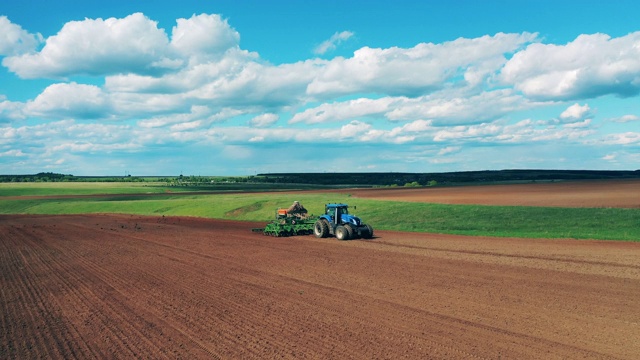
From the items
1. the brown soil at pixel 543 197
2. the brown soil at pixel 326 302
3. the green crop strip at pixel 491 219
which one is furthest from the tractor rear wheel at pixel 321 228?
the brown soil at pixel 543 197

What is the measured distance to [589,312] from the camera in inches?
560

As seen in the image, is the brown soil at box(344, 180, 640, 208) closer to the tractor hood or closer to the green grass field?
the green grass field

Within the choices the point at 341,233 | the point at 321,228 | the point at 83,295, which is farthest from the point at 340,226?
the point at 83,295

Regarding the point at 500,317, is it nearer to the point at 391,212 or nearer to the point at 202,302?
the point at 202,302

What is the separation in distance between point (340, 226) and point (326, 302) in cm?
1653

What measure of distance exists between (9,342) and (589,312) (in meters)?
16.0

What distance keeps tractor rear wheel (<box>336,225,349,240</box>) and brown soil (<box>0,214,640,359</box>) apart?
11.6 feet

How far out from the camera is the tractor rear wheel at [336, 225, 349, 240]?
3178cm

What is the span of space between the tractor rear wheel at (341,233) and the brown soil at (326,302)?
3531 mm

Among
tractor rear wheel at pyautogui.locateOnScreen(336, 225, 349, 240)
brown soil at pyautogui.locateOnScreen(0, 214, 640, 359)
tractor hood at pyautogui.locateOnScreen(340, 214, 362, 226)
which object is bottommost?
brown soil at pyautogui.locateOnScreen(0, 214, 640, 359)

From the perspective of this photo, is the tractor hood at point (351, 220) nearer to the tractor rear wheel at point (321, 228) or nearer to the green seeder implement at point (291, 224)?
the tractor rear wheel at point (321, 228)

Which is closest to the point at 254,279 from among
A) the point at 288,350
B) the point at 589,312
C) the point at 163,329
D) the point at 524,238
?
the point at 163,329

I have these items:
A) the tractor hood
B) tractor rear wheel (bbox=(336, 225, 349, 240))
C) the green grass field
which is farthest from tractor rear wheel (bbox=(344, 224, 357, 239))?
the green grass field

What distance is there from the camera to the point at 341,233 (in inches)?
1259
